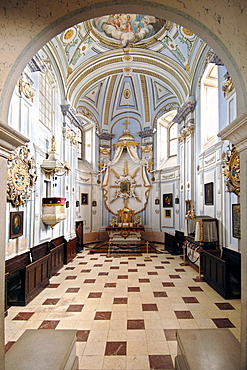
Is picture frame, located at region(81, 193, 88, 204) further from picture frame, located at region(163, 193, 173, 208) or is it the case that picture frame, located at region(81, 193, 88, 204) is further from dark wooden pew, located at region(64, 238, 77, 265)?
picture frame, located at region(163, 193, 173, 208)

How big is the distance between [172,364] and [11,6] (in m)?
4.73

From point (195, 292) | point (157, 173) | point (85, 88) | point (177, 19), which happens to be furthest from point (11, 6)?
point (157, 173)

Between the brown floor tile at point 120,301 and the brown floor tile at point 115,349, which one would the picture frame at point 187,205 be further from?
the brown floor tile at point 115,349

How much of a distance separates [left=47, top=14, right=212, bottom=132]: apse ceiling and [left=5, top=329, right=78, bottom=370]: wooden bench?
892 cm

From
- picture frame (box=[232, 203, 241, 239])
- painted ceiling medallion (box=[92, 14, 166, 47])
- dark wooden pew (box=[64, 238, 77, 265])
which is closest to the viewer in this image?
picture frame (box=[232, 203, 241, 239])

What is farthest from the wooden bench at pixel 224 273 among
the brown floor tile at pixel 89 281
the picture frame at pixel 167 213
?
the picture frame at pixel 167 213

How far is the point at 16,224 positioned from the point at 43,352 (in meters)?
3.60

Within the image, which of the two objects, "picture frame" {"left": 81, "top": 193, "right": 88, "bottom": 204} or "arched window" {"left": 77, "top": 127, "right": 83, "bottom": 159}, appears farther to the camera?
"arched window" {"left": 77, "top": 127, "right": 83, "bottom": 159}

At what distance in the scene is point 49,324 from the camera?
442 cm

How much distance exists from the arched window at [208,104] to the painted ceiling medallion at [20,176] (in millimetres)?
6185

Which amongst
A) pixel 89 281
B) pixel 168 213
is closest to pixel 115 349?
pixel 89 281

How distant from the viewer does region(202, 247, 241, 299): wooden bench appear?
562 cm

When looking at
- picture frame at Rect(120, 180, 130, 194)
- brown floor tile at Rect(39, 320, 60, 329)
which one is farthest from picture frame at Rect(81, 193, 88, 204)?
brown floor tile at Rect(39, 320, 60, 329)

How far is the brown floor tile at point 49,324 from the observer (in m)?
4.30
